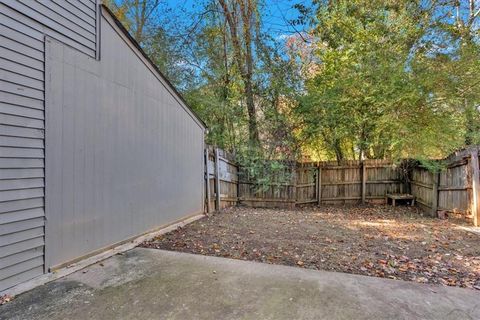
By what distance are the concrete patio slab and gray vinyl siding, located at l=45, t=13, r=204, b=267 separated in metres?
0.59

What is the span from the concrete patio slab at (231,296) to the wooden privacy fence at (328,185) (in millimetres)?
4002

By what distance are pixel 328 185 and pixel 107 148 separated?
283 inches

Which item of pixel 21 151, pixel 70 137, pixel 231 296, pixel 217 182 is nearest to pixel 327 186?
pixel 217 182

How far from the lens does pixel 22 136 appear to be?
2717mm

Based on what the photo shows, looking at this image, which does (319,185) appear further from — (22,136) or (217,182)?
(22,136)

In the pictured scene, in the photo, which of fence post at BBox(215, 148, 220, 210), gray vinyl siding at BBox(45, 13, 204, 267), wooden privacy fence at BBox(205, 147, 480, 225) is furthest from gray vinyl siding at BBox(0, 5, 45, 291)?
fence post at BBox(215, 148, 220, 210)

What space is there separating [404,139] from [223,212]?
5.17m

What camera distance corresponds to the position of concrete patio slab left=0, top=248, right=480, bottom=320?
7.48 ft

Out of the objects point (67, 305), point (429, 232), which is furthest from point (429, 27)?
point (67, 305)

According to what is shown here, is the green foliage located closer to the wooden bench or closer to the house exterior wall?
the wooden bench

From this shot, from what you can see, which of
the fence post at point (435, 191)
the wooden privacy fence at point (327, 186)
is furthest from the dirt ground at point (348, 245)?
the wooden privacy fence at point (327, 186)

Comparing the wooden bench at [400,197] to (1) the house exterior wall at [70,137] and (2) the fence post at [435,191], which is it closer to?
(2) the fence post at [435,191]

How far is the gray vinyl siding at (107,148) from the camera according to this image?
306cm

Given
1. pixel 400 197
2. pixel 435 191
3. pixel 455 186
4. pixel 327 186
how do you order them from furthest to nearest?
1. pixel 327 186
2. pixel 400 197
3. pixel 435 191
4. pixel 455 186
